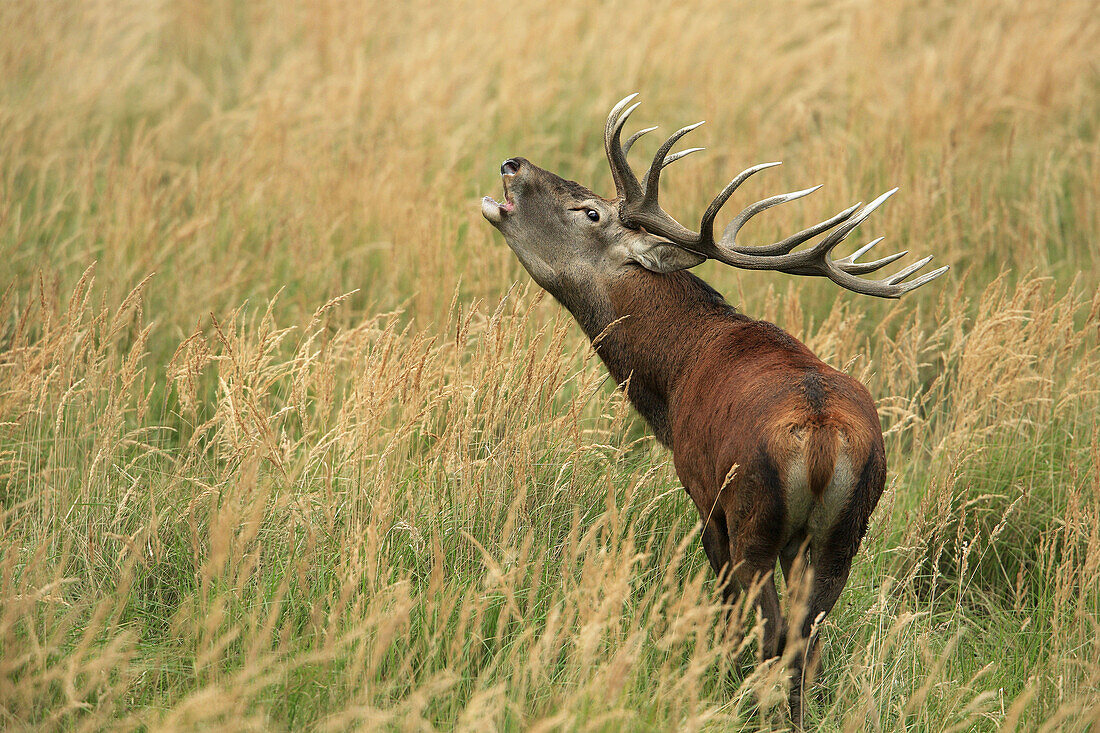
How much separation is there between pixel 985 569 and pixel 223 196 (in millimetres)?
4479

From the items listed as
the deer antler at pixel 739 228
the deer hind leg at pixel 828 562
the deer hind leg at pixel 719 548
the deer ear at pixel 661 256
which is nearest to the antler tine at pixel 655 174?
the deer antler at pixel 739 228

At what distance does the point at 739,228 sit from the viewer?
3.93 metres

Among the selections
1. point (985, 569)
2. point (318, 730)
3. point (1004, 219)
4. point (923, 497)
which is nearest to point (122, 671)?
point (318, 730)

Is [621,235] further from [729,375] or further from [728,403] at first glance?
[728,403]

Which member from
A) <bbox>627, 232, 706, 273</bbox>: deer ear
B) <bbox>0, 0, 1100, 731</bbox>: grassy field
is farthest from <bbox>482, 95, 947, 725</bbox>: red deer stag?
<bbox>0, 0, 1100, 731</bbox>: grassy field

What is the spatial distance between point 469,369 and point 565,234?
36.1 inches

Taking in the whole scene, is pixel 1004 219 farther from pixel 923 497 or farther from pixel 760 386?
pixel 760 386

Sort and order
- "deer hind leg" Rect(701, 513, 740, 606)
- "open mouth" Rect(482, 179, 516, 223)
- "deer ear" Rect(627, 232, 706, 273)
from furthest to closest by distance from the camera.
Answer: "open mouth" Rect(482, 179, 516, 223) → "deer ear" Rect(627, 232, 706, 273) → "deer hind leg" Rect(701, 513, 740, 606)

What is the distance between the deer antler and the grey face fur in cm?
8

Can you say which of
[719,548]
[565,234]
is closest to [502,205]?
[565,234]

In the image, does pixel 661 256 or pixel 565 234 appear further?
pixel 565 234

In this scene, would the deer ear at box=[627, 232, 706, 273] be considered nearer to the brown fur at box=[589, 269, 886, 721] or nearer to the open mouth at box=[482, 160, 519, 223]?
the brown fur at box=[589, 269, 886, 721]

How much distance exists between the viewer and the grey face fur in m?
4.11

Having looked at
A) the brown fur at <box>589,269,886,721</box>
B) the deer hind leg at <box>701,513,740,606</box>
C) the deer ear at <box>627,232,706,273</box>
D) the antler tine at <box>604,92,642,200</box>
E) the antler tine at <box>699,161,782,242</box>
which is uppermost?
the antler tine at <box>604,92,642,200</box>
